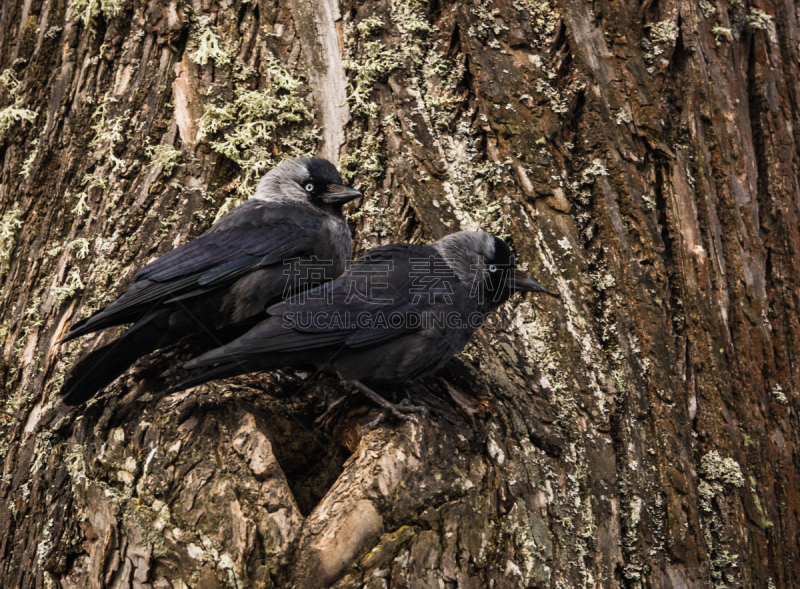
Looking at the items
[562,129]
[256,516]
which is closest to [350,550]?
[256,516]

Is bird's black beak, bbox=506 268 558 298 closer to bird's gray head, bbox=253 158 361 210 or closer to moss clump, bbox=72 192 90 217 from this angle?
bird's gray head, bbox=253 158 361 210

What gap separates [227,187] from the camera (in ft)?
12.1

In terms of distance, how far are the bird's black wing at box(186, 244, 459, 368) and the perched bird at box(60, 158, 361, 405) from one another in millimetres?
355

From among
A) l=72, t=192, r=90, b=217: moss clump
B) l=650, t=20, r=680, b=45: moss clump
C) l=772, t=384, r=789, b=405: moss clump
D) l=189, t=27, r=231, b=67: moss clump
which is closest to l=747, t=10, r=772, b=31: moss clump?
l=650, t=20, r=680, b=45: moss clump

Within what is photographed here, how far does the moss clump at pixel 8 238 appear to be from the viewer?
12.5 ft

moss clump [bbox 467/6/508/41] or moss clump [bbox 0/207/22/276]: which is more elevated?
moss clump [bbox 467/6/508/41]

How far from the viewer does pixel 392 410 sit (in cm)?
270

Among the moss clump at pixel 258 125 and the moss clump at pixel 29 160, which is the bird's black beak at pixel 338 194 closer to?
the moss clump at pixel 258 125

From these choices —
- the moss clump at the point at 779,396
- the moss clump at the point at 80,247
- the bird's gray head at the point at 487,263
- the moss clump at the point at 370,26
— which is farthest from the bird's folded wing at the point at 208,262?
the moss clump at the point at 779,396

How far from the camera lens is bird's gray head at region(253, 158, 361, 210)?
3570 millimetres

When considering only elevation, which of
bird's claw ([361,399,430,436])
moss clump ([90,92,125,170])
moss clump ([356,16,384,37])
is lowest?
bird's claw ([361,399,430,436])

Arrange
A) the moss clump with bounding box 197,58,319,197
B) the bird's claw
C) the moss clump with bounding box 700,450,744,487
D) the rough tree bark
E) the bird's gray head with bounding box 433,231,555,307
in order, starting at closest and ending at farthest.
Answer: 1. the rough tree bark
2. the bird's claw
3. the moss clump with bounding box 700,450,744,487
4. the bird's gray head with bounding box 433,231,555,307
5. the moss clump with bounding box 197,58,319,197

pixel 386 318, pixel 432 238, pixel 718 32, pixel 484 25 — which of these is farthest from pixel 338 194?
pixel 718 32

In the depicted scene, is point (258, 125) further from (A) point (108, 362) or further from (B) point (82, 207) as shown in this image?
(A) point (108, 362)
